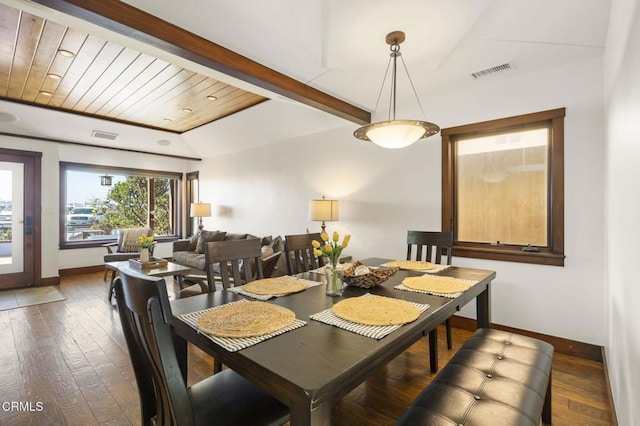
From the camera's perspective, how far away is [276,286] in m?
1.82

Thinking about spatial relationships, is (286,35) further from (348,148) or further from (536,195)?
(536,195)

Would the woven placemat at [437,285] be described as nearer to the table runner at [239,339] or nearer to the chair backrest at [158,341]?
the table runner at [239,339]

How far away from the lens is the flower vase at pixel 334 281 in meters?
1.69

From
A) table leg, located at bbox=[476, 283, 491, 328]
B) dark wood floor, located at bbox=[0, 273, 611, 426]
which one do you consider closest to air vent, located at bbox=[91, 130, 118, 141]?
dark wood floor, located at bbox=[0, 273, 611, 426]

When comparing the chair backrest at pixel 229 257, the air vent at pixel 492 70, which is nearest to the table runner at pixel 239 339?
the chair backrest at pixel 229 257

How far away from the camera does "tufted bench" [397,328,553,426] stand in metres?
1.12

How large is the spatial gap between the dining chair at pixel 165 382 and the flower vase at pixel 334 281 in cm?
62

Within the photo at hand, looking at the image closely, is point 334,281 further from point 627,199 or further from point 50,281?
point 50,281

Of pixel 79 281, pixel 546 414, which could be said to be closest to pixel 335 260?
pixel 546 414

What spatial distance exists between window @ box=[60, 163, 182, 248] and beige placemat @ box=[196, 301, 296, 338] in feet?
20.0

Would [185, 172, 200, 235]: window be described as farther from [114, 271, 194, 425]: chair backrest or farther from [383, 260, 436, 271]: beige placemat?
[114, 271, 194, 425]: chair backrest

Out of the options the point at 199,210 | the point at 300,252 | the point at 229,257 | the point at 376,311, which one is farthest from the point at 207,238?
the point at 376,311

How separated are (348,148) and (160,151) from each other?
4.63m

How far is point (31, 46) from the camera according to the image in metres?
2.74
